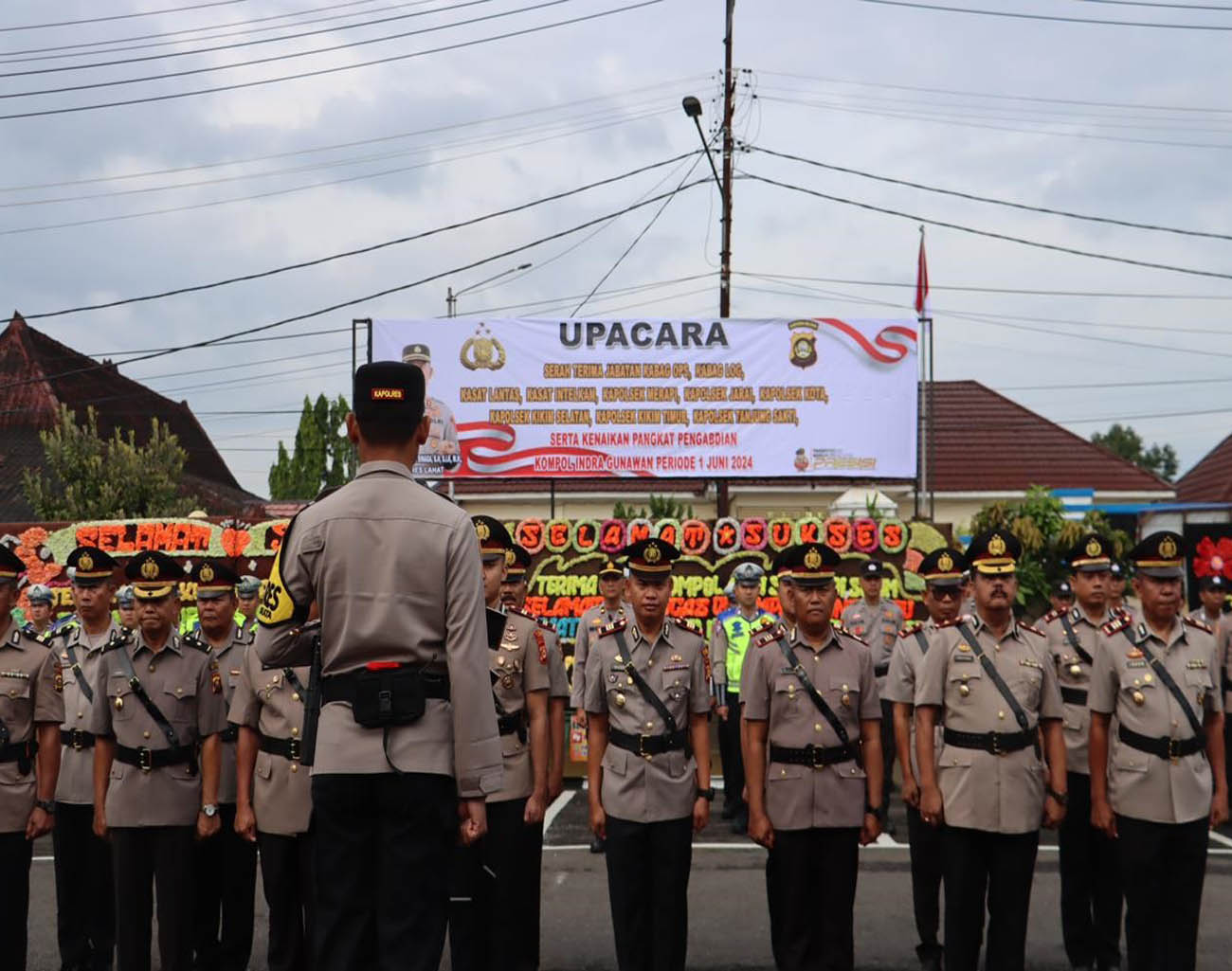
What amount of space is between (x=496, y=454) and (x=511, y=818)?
9432mm

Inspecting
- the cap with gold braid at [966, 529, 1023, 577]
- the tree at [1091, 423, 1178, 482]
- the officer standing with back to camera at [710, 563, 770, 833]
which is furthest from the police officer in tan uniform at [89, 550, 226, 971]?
the tree at [1091, 423, 1178, 482]

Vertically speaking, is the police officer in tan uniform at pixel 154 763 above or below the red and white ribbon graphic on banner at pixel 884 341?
below

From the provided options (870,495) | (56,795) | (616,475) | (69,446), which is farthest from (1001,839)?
(69,446)

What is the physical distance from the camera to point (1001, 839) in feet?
17.9

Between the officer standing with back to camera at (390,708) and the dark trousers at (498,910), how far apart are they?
2495 millimetres

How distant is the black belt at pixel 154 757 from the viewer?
5664 mm

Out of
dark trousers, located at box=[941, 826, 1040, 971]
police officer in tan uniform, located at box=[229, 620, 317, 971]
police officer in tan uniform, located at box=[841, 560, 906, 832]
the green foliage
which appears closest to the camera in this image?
dark trousers, located at box=[941, 826, 1040, 971]

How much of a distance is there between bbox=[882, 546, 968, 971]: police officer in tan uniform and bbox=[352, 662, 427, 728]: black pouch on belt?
11.3 ft

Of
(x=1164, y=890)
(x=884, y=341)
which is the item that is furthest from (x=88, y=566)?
(x=884, y=341)

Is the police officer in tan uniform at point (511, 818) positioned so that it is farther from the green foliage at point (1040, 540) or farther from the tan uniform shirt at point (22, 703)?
the green foliage at point (1040, 540)

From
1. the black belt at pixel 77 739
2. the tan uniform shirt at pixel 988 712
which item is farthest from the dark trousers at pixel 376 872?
the black belt at pixel 77 739

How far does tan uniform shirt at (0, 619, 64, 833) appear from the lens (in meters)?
5.49

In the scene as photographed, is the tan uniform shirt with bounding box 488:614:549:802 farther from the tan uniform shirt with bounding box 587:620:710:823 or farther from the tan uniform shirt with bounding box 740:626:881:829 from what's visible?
the tan uniform shirt with bounding box 740:626:881:829

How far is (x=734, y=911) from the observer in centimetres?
754
